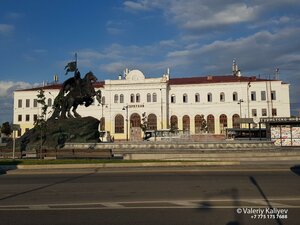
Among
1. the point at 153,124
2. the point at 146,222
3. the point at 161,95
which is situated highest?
the point at 161,95

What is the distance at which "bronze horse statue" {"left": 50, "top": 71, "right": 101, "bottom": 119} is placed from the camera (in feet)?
122

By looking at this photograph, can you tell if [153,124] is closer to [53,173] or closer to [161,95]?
[161,95]

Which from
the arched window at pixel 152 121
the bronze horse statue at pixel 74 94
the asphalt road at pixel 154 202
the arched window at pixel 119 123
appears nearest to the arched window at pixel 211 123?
the arched window at pixel 152 121


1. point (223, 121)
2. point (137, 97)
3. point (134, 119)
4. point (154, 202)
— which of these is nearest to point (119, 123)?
point (134, 119)

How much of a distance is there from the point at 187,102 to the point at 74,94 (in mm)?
50241

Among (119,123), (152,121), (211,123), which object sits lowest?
Answer: (211,123)

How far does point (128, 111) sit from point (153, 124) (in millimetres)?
6700

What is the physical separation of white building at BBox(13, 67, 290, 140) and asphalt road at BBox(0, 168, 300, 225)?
67.3 m

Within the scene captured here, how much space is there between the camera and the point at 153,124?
83.1 m

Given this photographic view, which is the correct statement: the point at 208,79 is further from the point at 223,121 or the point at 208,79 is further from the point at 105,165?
the point at 105,165

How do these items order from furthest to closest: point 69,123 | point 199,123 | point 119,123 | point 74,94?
1. point 119,123
2. point 199,123
3. point 74,94
4. point 69,123

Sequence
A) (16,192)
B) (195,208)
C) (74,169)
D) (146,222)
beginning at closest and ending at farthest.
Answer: (146,222) < (195,208) < (16,192) < (74,169)

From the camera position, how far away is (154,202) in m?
9.86

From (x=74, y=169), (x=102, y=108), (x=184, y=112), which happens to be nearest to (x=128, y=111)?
(x=102, y=108)
